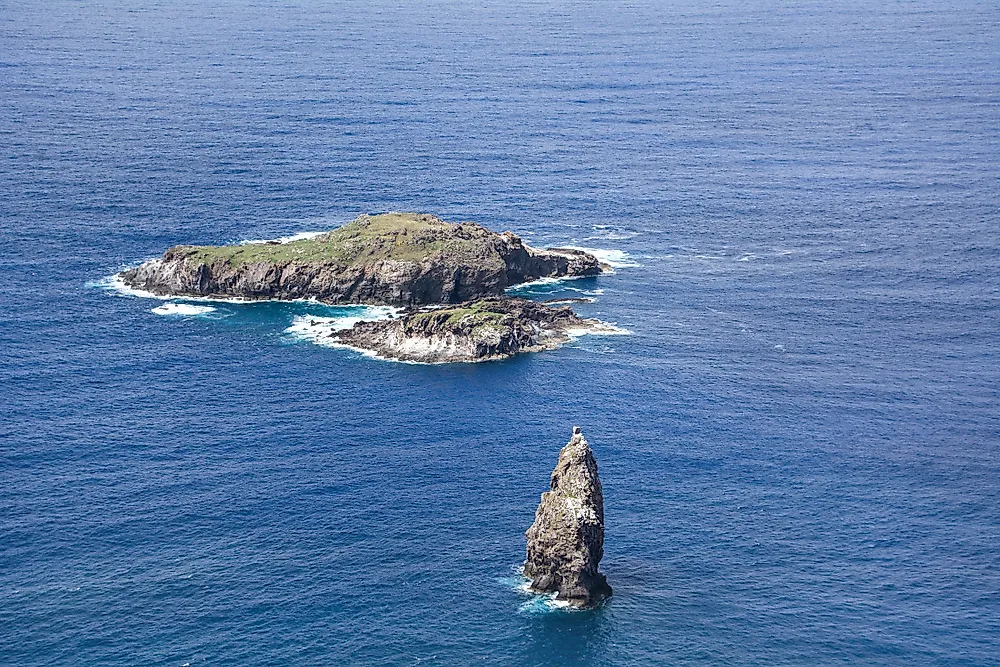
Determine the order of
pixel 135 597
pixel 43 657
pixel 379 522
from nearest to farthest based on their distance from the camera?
pixel 43 657 → pixel 135 597 → pixel 379 522

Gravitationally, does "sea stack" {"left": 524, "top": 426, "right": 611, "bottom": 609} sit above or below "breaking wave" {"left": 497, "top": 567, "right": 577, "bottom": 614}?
above

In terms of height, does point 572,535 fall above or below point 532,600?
above

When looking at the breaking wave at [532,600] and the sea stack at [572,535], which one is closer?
the sea stack at [572,535]

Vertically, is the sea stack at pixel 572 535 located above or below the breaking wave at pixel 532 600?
above

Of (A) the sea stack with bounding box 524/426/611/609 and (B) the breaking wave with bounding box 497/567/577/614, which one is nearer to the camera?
(A) the sea stack with bounding box 524/426/611/609

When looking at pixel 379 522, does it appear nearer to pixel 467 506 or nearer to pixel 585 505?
pixel 467 506

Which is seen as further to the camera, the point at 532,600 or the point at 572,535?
the point at 532,600

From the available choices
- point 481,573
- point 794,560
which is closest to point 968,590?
point 794,560

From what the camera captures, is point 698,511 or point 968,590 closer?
point 968,590
